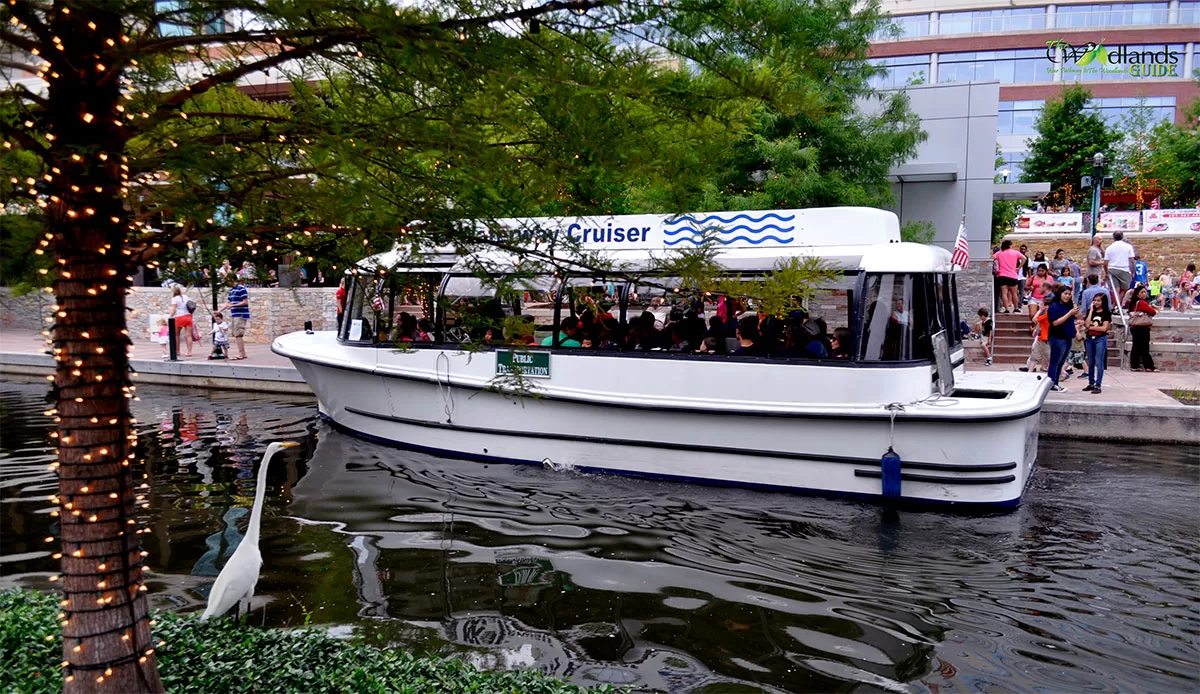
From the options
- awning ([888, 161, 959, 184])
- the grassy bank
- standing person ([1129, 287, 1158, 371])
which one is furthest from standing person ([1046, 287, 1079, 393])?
the grassy bank

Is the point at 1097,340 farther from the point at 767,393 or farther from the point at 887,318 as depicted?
the point at 767,393

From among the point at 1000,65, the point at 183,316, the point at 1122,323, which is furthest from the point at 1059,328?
the point at 1000,65

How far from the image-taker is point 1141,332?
50.7 feet

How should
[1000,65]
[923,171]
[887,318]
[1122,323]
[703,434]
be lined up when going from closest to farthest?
1. [887,318]
2. [703,434]
3. [1122,323]
4. [923,171]
5. [1000,65]

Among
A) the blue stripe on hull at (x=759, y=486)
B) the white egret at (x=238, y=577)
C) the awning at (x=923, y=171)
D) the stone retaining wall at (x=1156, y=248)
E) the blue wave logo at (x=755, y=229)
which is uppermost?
the awning at (x=923, y=171)

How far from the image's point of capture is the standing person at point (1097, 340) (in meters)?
13.0

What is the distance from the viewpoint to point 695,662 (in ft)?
17.3

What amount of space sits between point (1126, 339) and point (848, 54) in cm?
756

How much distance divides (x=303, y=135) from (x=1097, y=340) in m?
13.0

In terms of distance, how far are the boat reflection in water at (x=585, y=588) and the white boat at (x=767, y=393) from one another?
0.51 meters

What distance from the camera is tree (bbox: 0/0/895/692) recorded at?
3.16 metres

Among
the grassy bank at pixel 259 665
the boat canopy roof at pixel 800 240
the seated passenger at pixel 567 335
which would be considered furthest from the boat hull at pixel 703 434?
the grassy bank at pixel 259 665

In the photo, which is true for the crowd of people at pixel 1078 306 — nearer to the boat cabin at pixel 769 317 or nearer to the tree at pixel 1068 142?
the boat cabin at pixel 769 317

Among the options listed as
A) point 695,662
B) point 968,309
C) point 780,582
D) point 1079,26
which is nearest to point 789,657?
point 695,662
